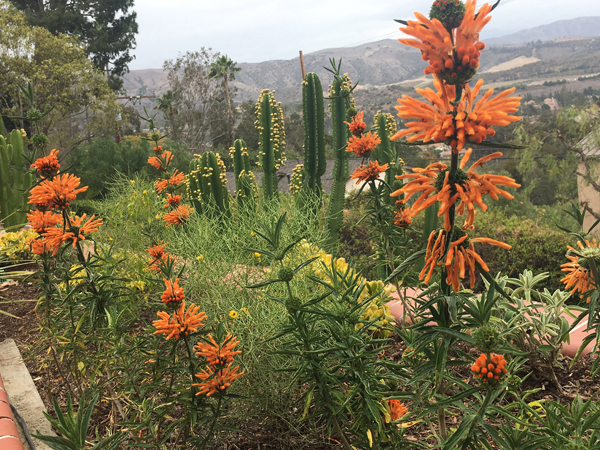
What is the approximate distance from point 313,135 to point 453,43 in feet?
13.3

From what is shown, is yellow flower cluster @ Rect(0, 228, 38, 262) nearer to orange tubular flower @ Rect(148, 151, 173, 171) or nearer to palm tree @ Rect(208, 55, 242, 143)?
orange tubular flower @ Rect(148, 151, 173, 171)

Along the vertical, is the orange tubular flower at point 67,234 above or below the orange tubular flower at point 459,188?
below

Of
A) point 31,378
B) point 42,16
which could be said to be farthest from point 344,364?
point 42,16

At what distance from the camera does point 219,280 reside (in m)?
2.00

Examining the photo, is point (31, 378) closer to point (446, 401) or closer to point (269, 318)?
point (269, 318)

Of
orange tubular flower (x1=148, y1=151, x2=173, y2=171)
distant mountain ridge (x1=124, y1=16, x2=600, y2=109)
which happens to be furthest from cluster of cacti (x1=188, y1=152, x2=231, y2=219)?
distant mountain ridge (x1=124, y1=16, x2=600, y2=109)

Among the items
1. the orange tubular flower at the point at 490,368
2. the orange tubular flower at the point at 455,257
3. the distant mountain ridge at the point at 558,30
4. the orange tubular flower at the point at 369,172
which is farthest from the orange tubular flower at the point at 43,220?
Answer: the distant mountain ridge at the point at 558,30

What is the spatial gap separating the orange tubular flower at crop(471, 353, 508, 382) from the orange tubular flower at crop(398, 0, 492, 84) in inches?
21.4

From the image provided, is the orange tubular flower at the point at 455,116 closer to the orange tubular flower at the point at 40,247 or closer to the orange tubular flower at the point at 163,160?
the orange tubular flower at the point at 40,247

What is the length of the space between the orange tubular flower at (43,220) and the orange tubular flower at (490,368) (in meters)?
1.48

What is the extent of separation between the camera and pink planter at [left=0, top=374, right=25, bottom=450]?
1302mm

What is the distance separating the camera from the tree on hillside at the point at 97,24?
20625 mm

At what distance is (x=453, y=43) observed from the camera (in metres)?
0.79

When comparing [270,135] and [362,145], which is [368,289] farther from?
[270,135]
